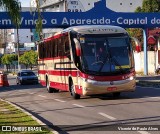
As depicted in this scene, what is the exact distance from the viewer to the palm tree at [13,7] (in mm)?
16234

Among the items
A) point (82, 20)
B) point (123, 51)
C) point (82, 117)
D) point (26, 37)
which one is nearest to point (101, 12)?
point (82, 20)

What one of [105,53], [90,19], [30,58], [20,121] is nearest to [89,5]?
[30,58]

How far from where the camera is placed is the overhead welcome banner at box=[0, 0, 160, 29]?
3625 centimetres

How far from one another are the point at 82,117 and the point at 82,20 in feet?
81.3

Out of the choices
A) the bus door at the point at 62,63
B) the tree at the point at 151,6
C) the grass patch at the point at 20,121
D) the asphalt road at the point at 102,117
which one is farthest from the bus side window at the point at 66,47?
the tree at the point at 151,6

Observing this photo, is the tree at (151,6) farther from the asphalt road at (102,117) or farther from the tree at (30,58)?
the asphalt road at (102,117)

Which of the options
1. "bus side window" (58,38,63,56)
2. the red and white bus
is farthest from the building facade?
the red and white bus

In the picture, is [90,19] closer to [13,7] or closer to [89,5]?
[13,7]

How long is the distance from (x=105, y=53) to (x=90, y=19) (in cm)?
1952

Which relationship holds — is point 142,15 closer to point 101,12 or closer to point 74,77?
point 101,12

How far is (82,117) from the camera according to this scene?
13.9m

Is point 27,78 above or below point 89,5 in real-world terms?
below

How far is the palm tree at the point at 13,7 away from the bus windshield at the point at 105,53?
3.47 meters

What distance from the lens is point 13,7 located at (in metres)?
16.7
